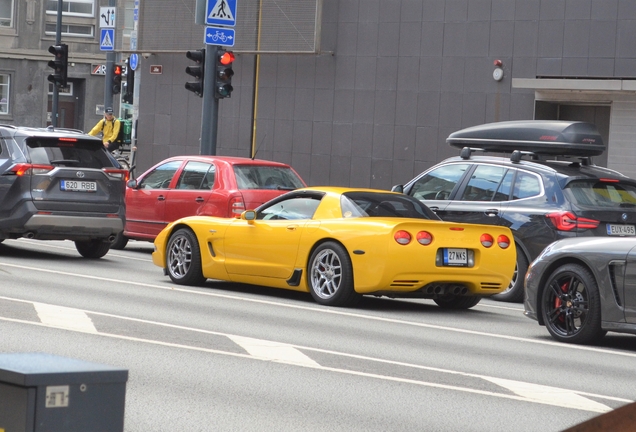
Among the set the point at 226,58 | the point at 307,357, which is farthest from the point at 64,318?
the point at 226,58

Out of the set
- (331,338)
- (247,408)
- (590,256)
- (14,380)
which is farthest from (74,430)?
(590,256)

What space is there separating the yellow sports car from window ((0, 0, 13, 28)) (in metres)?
42.2

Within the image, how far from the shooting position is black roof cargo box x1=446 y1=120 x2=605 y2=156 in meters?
15.1

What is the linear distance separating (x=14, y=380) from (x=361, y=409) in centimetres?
422

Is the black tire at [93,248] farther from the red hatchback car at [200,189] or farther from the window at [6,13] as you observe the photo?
the window at [6,13]

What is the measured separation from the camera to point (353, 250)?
38.9 ft

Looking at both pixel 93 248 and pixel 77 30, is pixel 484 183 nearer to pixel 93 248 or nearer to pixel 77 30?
pixel 93 248

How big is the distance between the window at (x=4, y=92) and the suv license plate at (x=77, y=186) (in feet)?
127

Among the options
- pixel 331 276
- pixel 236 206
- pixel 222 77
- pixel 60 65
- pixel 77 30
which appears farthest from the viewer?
pixel 77 30

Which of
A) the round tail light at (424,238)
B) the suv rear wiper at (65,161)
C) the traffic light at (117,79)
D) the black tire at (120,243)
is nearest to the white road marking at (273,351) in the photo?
the round tail light at (424,238)

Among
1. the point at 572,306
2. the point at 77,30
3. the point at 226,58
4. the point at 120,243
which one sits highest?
the point at 77,30

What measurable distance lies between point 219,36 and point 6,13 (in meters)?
34.7

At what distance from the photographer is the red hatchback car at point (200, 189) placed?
16156mm

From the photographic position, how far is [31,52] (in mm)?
53156
